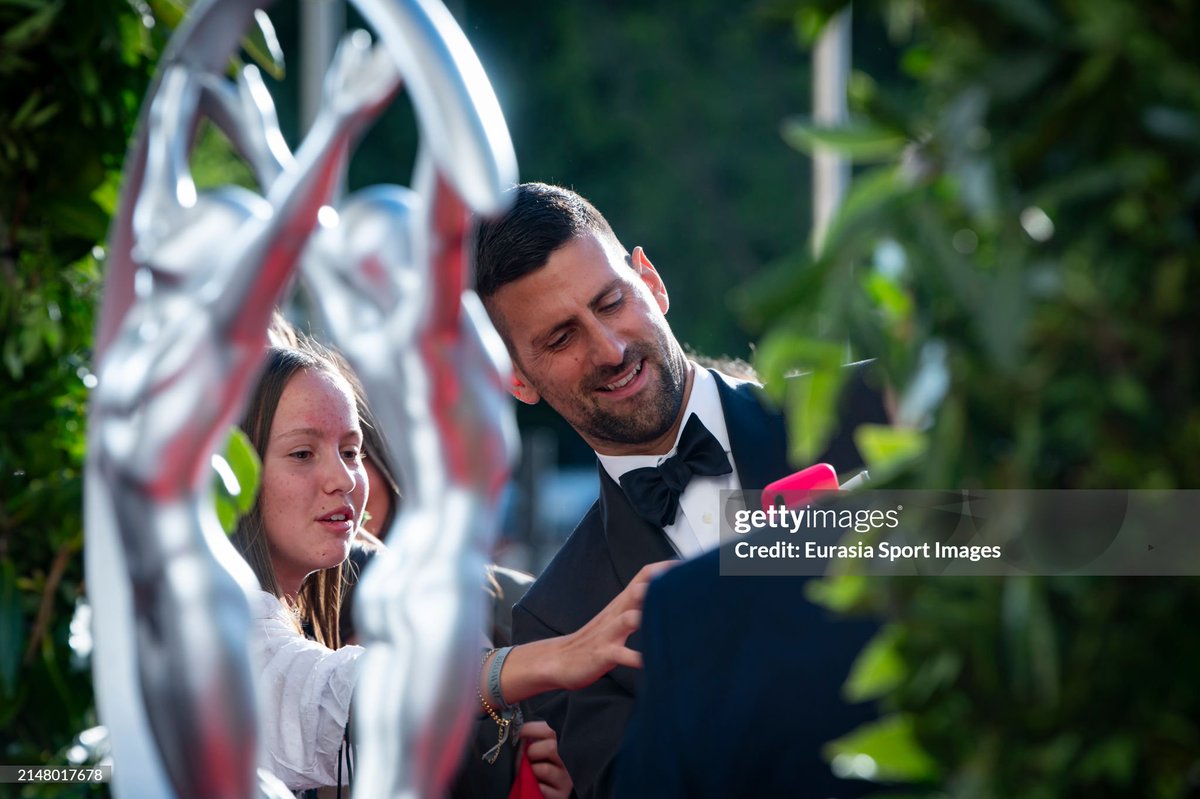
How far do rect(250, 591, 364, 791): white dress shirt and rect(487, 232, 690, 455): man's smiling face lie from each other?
943 mm

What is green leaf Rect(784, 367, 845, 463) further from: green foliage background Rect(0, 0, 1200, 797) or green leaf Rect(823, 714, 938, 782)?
green leaf Rect(823, 714, 938, 782)

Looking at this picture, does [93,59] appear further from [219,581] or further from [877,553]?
[877,553]

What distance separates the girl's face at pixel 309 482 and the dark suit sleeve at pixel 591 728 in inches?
22.6

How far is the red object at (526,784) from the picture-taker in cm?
284

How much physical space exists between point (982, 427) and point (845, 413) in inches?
86.0

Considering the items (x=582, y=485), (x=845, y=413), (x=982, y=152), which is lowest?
(x=982, y=152)

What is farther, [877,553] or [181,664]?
[181,664]

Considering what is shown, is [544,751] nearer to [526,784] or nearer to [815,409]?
[526,784]

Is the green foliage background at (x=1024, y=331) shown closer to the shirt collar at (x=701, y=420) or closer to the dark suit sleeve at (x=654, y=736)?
the dark suit sleeve at (x=654, y=736)

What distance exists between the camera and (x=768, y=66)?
1969cm

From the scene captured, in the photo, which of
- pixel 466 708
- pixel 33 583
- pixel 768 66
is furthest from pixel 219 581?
pixel 768 66

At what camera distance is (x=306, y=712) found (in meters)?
2.64

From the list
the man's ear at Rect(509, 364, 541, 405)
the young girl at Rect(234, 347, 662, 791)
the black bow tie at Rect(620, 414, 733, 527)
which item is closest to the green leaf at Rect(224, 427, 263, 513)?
the young girl at Rect(234, 347, 662, 791)

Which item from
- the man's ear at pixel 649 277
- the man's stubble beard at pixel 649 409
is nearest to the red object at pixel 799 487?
the man's stubble beard at pixel 649 409
